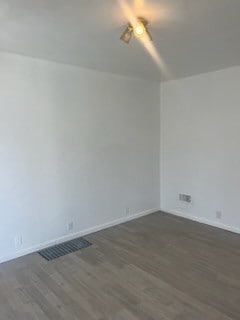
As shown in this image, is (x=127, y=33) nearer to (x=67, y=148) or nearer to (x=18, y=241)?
(x=67, y=148)

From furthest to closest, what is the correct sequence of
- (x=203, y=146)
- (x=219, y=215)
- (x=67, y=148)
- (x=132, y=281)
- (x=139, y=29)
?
1. (x=203, y=146)
2. (x=219, y=215)
3. (x=67, y=148)
4. (x=132, y=281)
5. (x=139, y=29)

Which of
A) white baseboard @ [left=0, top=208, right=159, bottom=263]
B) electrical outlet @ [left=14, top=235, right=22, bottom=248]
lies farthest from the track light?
white baseboard @ [left=0, top=208, right=159, bottom=263]

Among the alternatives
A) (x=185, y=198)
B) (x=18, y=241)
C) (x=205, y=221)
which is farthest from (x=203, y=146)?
(x=18, y=241)

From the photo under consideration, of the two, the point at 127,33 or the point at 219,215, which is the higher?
the point at 127,33

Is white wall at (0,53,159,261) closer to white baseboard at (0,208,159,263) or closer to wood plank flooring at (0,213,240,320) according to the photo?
white baseboard at (0,208,159,263)

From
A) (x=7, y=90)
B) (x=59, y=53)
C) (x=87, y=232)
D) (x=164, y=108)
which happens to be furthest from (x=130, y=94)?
(x=87, y=232)

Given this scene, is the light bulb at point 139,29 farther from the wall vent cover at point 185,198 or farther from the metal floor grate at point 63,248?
the wall vent cover at point 185,198

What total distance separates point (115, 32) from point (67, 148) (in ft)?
5.64

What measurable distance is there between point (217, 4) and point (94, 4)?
2.85 ft

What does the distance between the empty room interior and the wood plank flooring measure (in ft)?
0.05

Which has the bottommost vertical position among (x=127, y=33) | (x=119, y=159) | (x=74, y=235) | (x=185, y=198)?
(x=74, y=235)

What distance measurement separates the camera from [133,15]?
2104 millimetres

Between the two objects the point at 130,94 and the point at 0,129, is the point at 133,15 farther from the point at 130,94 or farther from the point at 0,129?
the point at 130,94

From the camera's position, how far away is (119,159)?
431 cm
